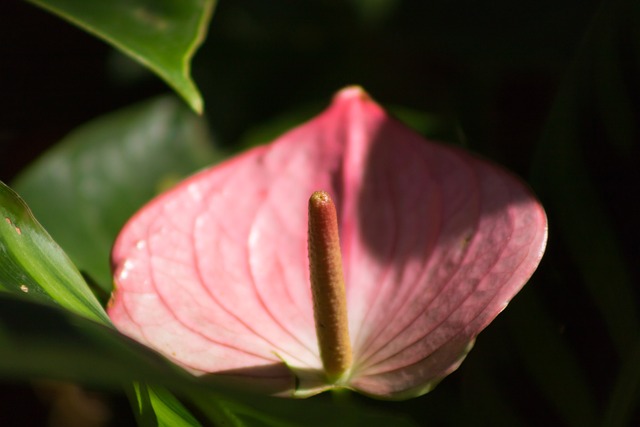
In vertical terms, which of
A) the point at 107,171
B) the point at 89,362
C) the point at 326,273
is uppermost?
the point at 89,362

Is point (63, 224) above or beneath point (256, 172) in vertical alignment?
beneath

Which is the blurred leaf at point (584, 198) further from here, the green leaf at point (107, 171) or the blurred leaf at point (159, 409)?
the green leaf at point (107, 171)

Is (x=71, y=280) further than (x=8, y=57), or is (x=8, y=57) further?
(x=8, y=57)

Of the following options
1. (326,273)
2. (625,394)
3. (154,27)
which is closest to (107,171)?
(154,27)

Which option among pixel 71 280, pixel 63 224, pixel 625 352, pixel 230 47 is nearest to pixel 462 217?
pixel 625 352

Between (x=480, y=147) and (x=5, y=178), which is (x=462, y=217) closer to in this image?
(x=480, y=147)

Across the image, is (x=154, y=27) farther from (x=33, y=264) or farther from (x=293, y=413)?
(x=293, y=413)

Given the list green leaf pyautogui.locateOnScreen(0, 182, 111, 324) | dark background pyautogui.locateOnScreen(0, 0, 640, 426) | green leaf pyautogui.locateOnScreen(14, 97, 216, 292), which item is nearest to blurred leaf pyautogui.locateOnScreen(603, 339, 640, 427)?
dark background pyautogui.locateOnScreen(0, 0, 640, 426)
